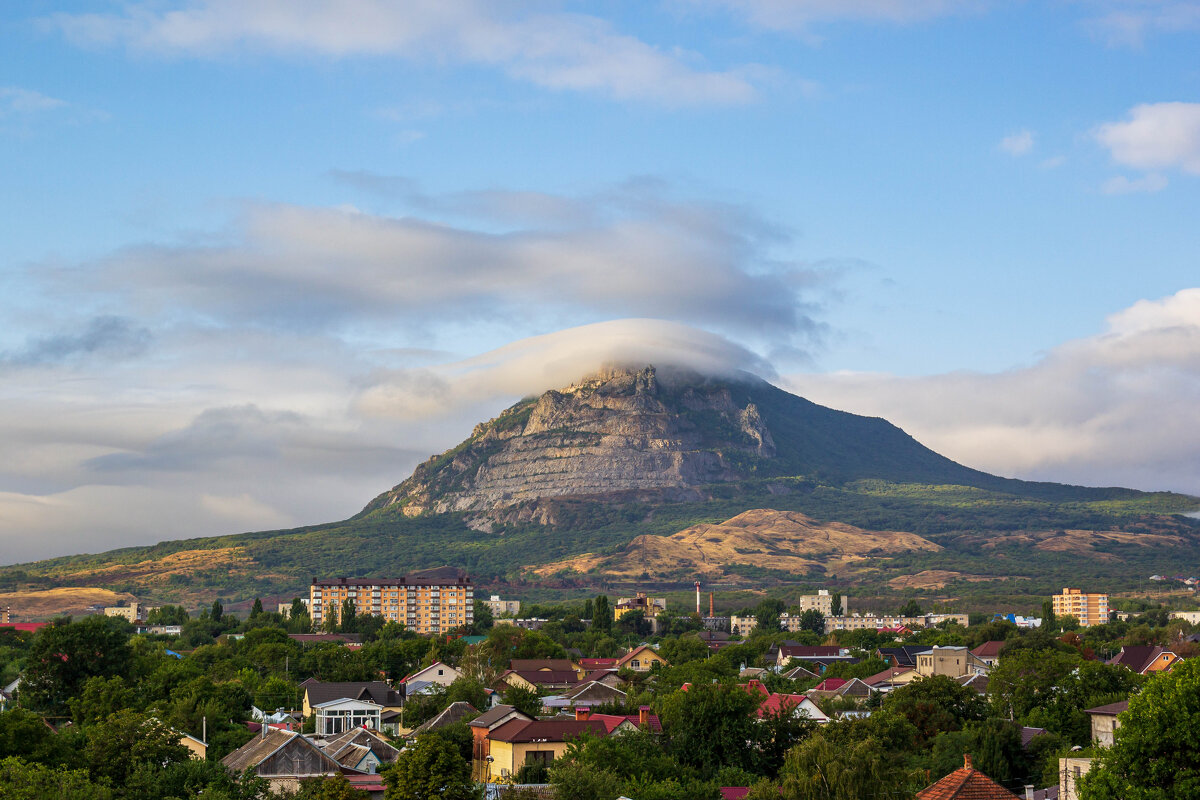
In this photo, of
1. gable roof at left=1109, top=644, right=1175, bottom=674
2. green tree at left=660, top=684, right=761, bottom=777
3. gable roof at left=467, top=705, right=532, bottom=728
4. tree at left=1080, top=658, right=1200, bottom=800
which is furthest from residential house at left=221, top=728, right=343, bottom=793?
gable roof at left=1109, top=644, right=1175, bottom=674

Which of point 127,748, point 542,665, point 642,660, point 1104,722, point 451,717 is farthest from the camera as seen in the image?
point 642,660

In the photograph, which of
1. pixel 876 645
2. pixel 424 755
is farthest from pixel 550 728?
pixel 876 645

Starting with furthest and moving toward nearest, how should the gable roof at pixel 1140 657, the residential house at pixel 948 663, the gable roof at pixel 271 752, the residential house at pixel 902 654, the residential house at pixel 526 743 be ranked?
the residential house at pixel 902 654 → the residential house at pixel 948 663 → the gable roof at pixel 1140 657 → the residential house at pixel 526 743 → the gable roof at pixel 271 752

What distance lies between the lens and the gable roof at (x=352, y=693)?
93.4 m

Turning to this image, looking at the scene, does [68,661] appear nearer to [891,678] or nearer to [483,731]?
[483,731]

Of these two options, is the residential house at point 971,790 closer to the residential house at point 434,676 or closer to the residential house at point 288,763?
the residential house at point 288,763

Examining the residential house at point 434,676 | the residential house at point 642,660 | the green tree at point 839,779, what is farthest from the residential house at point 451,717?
the residential house at point 642,660

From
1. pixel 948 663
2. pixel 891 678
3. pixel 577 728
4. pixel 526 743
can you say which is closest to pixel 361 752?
pixel 526 743

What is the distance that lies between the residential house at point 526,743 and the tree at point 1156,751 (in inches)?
1290

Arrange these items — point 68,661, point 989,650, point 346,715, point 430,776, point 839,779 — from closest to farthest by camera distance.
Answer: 1. point 839,779
2. point 430,776
3. point 346,715
4. point 68,661
5. point 989,650

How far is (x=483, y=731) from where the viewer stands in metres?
69.8

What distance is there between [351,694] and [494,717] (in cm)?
2561

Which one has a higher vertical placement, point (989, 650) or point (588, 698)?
point (588, 698)

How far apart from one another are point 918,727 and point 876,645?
94925mm
